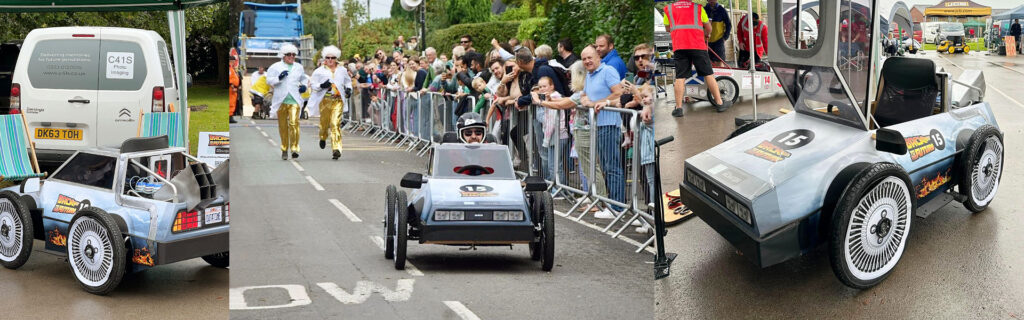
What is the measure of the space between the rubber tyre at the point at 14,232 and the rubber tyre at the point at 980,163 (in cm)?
549

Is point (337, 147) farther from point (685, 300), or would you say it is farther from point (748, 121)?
point (685, 300)

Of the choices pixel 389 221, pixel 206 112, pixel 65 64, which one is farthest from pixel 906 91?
pixel 65 64

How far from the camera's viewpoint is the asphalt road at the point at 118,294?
20.6 ft

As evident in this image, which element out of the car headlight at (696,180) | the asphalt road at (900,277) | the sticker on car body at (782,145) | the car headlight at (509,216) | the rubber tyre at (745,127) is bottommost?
the asphalt road at (900,277)

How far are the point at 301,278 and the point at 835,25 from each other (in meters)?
1.99

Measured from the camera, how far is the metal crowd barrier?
7.82 ft

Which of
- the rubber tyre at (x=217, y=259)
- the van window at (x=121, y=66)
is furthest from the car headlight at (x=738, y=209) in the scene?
the rubber tyre at (x=217, y=259)

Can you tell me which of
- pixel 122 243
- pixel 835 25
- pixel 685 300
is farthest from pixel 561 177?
pixel 122 243

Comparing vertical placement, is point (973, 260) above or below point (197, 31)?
below

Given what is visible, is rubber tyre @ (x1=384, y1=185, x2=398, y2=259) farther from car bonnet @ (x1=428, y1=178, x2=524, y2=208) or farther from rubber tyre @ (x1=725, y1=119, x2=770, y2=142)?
rubber tyre @ (x1=725, y1=119, x2=770, y2=142)

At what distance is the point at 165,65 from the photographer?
4.57 metres

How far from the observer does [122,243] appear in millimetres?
5930

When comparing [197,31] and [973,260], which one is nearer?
[197,31]

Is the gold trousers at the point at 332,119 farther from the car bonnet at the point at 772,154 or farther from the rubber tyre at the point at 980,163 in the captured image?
the rubber tyre at the point at 980,163
